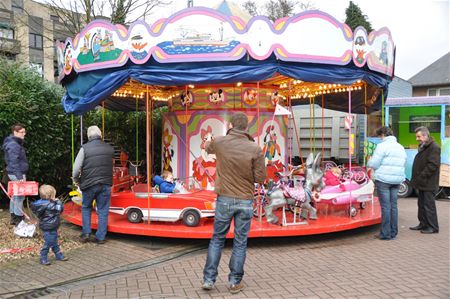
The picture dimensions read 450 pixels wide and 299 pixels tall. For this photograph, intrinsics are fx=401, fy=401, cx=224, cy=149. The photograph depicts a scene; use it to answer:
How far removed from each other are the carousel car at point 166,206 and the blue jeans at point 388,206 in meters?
2.72

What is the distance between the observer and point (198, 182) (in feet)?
27.5

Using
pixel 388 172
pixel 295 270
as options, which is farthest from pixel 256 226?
pixel 388 172

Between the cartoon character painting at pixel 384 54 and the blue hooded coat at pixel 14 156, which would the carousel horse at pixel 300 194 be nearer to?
the cartoon character painting at pixel 384 54

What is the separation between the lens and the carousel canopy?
622 cm

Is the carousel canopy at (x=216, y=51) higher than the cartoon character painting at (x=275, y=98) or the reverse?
higher

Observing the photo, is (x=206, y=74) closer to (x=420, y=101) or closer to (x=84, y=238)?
(x=84, y=238)

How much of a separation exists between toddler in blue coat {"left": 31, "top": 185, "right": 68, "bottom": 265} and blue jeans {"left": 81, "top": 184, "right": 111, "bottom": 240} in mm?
808

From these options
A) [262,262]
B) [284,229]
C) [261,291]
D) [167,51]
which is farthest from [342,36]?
[261,291]

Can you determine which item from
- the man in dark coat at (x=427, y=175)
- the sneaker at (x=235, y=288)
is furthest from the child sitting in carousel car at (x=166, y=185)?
the man in dark coat at (x=427, y=175)

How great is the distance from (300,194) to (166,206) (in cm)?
219

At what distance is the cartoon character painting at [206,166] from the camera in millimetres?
8258

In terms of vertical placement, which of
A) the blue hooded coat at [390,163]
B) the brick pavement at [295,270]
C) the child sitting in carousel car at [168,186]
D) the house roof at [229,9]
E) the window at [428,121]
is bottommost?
the brick pavement at [295,270]

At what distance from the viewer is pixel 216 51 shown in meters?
6.27

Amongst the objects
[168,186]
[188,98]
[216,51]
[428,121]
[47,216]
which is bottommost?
[47,216]
